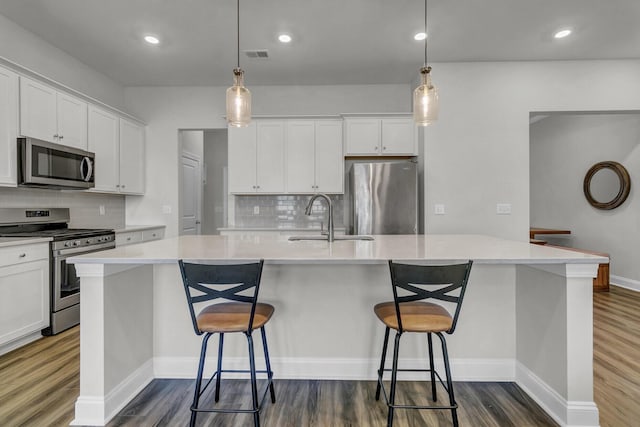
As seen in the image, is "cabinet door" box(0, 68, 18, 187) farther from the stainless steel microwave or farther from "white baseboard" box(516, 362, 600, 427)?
"white baseboard" box(516, 362, 600, 427)

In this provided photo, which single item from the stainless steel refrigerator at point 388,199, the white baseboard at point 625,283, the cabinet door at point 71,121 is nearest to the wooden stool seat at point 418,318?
the stainless steel refrigerator at point 388,199

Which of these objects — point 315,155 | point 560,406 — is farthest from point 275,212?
point 560,406

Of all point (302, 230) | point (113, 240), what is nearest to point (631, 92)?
point (302, 230)

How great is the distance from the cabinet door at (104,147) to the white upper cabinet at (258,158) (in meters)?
1.34

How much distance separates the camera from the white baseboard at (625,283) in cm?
457

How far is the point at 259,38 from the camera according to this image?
331cm

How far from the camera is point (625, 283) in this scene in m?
4.73

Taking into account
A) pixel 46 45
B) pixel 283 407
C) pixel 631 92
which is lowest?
pixel 283 407

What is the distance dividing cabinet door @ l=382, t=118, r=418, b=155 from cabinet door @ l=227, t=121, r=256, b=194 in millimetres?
1657

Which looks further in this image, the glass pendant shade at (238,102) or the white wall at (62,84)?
the white wall at (62,84)

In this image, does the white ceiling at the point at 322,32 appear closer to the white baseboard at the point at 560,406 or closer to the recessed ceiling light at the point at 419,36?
the recessed ceiling light at the point at 419,36

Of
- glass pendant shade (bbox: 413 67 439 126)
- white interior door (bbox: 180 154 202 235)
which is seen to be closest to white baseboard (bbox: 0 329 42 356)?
white interior door (bbox: 180 154 202 235)

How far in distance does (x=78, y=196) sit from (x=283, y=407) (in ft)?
11.3

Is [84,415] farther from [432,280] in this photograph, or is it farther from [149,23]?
[149,23]
